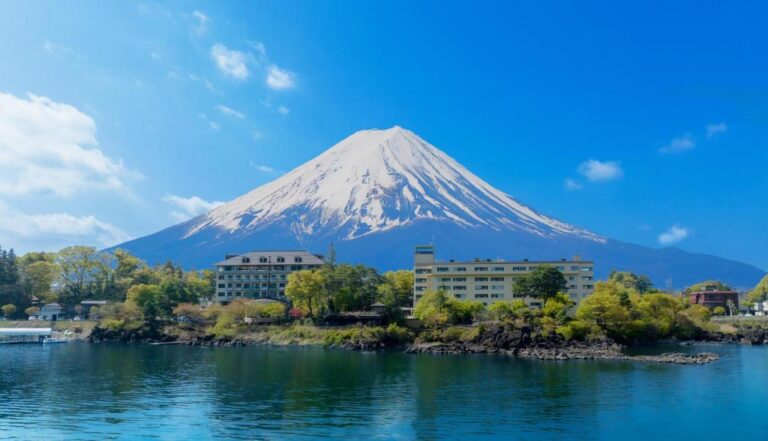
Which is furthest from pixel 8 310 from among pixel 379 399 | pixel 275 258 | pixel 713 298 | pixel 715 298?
pixel 715 298

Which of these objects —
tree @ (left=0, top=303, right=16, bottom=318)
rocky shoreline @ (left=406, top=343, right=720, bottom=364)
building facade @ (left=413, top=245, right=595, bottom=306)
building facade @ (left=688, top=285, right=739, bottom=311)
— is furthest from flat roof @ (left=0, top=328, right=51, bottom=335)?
building facade @ (left=688, top=285, right=739, bottom=311)

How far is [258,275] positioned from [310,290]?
2168cm

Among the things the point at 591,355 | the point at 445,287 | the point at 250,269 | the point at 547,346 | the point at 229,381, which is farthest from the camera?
the point at 250,269

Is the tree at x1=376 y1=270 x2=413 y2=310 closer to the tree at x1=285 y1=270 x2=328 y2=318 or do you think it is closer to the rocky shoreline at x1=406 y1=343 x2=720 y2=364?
the tree at x1=285 y1=270 x2=328 y2=318

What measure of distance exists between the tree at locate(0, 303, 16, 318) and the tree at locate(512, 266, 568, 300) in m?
71.6

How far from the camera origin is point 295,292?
7144cm

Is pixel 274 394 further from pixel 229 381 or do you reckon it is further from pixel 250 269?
pixel 250 269

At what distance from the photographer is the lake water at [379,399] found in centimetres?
2477

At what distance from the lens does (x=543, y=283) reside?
6662 cm

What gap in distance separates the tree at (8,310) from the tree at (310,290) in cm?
4268

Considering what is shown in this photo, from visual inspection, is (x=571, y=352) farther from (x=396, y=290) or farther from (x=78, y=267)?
(x=78, y=267)

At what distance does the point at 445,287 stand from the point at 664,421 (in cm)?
5043

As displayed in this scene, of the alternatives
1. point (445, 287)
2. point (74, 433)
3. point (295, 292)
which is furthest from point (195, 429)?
point (445, 287)

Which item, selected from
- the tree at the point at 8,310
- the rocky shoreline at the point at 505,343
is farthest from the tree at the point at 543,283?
the tree at the point at 8,310
